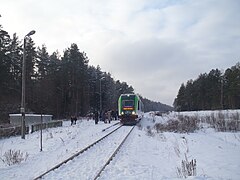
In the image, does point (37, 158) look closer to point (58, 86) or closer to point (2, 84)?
point (2, 84)

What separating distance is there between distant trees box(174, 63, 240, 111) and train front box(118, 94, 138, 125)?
48039 mm

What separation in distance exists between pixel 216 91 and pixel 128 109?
6666 cm

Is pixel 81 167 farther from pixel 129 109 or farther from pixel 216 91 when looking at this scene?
pixel 216 91

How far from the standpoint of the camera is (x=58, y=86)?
5850 centimetres

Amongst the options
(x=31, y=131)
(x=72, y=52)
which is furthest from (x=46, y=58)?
(x=31, y=131)

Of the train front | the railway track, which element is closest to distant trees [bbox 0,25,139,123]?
the train front

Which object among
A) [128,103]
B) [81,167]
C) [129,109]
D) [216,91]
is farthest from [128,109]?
[216,91]

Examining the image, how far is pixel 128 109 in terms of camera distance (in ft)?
112

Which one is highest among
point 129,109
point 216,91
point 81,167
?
point 216,91

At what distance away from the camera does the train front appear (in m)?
33.9

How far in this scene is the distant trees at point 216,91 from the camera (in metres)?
80.0

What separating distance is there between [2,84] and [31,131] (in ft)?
62.4

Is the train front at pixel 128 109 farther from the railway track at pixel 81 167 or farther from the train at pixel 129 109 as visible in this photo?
the railway track at pixel 81 167

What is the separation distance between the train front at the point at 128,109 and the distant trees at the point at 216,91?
158ft
